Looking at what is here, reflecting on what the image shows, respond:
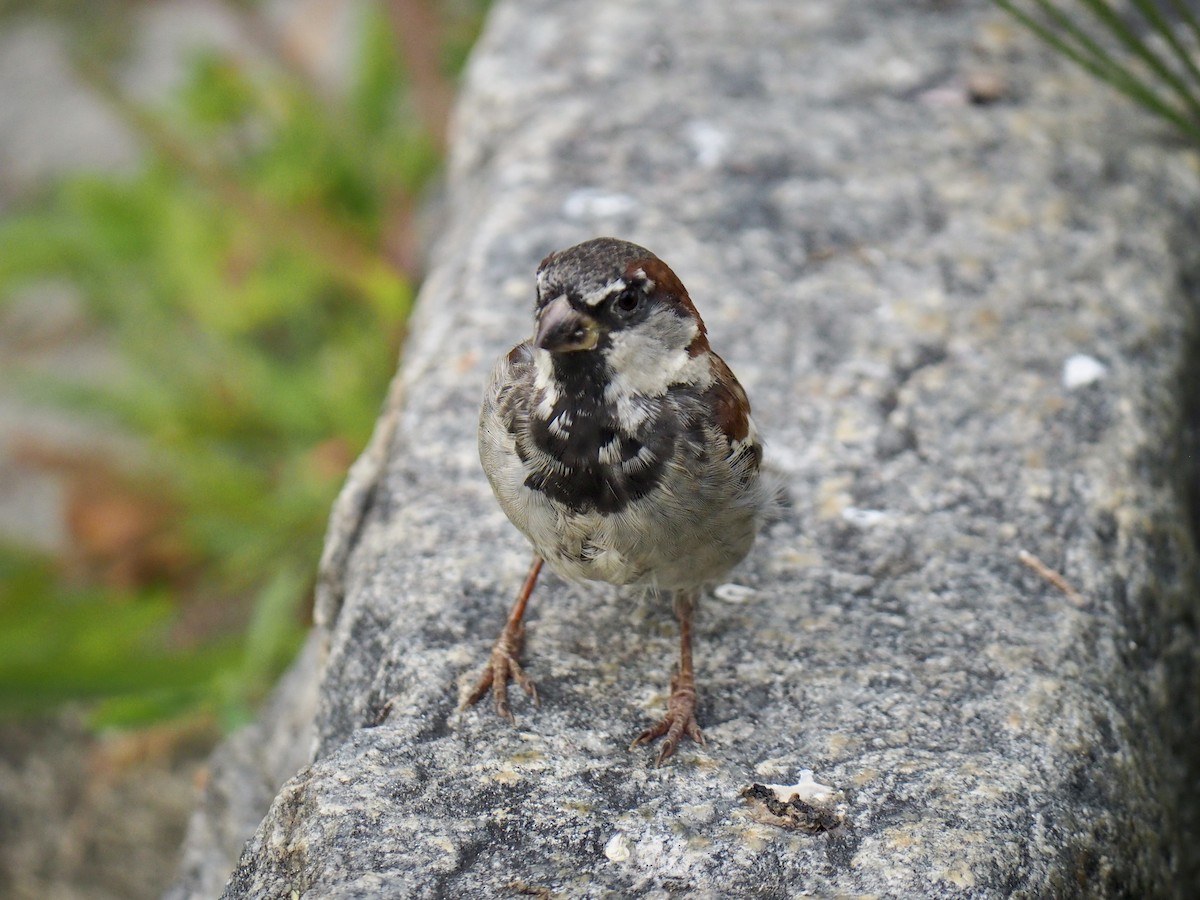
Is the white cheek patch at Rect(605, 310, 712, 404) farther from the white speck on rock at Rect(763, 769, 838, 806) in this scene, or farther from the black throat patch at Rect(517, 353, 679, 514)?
the white speck on rock at Rect(763, 769, 838, 806)

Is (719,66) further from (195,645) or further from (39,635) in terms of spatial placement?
(39,635)

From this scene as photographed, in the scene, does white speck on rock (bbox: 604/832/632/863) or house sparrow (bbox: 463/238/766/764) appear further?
house sparrow (bbox: 463/238/766/764)

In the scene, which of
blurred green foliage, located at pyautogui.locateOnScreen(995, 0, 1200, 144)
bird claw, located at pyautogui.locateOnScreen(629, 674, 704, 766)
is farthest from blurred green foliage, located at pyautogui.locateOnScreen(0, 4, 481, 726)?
blurred green foliage, located at pyautogui.locateOnScreen(995, 0, 1200, 144)

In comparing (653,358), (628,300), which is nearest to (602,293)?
(628,300)

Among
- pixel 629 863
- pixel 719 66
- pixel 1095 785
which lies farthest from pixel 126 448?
pixel 1095 785

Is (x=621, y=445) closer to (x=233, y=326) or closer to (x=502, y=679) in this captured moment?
(x=502, y=679)

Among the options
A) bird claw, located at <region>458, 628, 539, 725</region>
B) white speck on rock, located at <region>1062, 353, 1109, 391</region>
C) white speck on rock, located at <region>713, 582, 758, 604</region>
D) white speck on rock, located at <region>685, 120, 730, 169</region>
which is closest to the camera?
bird claw, located at <region>458, 628, 539, 725</region>

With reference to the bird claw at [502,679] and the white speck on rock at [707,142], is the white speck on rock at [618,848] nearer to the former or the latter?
the bird claw at [502,679]
